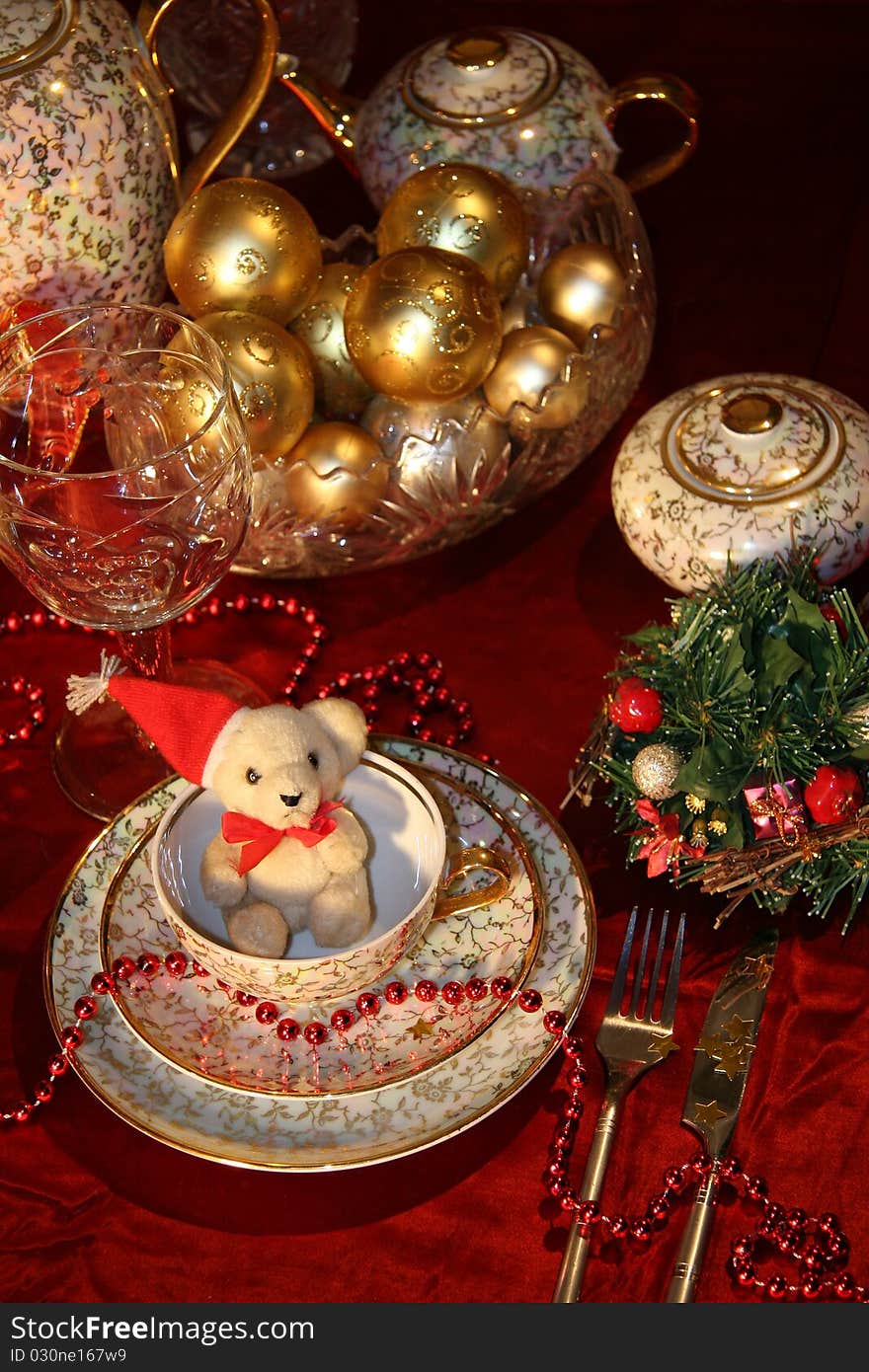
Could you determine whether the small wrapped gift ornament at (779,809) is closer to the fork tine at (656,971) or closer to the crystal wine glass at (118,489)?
the fork tine at (656,971)

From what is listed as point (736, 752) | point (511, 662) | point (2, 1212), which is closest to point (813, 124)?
point (511, 662)

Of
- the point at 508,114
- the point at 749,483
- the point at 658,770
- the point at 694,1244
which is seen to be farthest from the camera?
the point at 508,114

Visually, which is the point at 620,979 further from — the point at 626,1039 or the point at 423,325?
the point at 423,325

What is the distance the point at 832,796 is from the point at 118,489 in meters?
0.37

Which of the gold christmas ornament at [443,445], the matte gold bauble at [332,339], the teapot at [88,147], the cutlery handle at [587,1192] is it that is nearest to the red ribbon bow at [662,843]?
the cutlery handle at [587,1192]

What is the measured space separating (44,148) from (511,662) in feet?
1.34

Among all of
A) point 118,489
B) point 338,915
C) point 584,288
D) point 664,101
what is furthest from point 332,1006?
point 664,101

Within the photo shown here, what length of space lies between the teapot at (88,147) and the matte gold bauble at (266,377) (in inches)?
3.7

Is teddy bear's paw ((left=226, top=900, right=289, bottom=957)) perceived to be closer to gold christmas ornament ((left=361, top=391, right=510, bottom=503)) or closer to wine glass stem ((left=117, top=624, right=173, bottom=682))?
wine glass stem ((left=117, top=624, right=173, bottom=682))

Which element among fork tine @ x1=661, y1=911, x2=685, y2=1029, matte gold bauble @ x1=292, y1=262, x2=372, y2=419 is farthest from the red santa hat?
matte gold bauble @ x1=292, y1=262, x2=372, y2=419

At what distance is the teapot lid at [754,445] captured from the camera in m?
0.79

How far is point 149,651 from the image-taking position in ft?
2.48

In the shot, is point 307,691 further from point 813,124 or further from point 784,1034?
point 813,124

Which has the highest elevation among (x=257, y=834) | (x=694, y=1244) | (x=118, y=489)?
(x=118, y=489)
